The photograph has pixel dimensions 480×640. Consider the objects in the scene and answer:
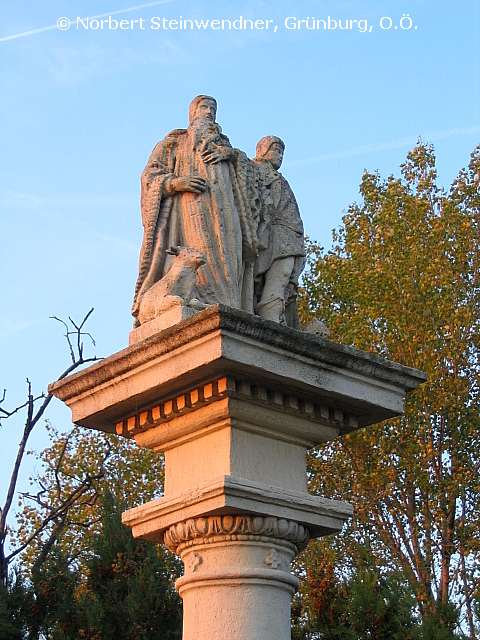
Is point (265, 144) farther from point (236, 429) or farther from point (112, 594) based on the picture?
point (112, 594)

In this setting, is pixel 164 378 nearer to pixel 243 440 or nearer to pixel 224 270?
pixel 243 440

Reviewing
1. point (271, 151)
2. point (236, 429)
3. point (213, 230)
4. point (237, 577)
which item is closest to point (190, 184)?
point (213, 230)

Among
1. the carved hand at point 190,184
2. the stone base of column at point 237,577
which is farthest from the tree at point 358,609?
the carved hand at point 190,184

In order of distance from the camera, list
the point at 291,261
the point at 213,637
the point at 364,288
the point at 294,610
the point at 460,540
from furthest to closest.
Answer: the point at 364,288
the point at 460,540
the point at 294,610
the point at 291,261
the point at 213,637

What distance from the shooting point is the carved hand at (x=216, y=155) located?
7.27m

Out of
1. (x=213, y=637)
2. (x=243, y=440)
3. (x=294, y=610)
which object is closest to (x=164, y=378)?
(x=243, y=440)

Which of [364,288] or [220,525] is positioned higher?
[364,288]

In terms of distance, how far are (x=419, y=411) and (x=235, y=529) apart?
1217cm

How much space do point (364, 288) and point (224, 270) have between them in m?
12.3

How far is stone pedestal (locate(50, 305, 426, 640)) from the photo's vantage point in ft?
20.0

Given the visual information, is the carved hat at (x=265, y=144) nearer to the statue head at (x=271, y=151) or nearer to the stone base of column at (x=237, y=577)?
the statue head at (x=271, y=151)

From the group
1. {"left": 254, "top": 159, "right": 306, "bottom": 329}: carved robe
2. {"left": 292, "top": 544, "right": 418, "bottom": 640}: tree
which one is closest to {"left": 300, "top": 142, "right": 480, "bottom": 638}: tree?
{"left": 292, "top": 544, "right": 418, "bottom": 640}: tree

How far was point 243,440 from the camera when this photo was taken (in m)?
6.43

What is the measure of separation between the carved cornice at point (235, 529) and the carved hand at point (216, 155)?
7.91 ft
